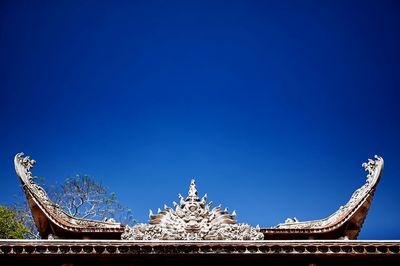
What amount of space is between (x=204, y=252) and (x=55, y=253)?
3136 millimetres

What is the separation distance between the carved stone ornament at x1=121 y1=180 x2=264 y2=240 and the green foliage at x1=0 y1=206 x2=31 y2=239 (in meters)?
13.7

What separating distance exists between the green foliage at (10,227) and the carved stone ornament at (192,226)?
45.0ft

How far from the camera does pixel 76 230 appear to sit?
10.8m

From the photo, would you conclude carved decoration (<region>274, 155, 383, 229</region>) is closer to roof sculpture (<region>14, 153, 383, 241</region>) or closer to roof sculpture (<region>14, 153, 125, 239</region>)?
roof sculpture (<region>14, 153, 383, 241</region>)

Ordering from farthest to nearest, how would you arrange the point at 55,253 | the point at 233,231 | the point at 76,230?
the point at 76,230 < the point at 233,231 < the point at 55,253

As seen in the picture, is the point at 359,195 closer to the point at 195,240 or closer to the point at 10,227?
the point at 195,240

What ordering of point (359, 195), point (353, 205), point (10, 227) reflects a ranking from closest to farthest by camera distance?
point (353, 205) → point (359, 195) → point (10, 227)

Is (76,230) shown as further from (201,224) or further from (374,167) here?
(374,167)

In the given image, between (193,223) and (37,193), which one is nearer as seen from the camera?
(193,223)

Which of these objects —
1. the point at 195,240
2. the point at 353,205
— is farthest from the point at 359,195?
the point at 195,240

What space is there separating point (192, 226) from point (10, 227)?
15608 millimetres

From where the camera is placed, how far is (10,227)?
19922 millimetres

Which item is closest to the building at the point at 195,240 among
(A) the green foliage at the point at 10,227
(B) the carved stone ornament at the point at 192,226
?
(B) the carved stone ornament at the point at 192,226

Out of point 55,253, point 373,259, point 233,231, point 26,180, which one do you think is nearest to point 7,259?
point 55,253
